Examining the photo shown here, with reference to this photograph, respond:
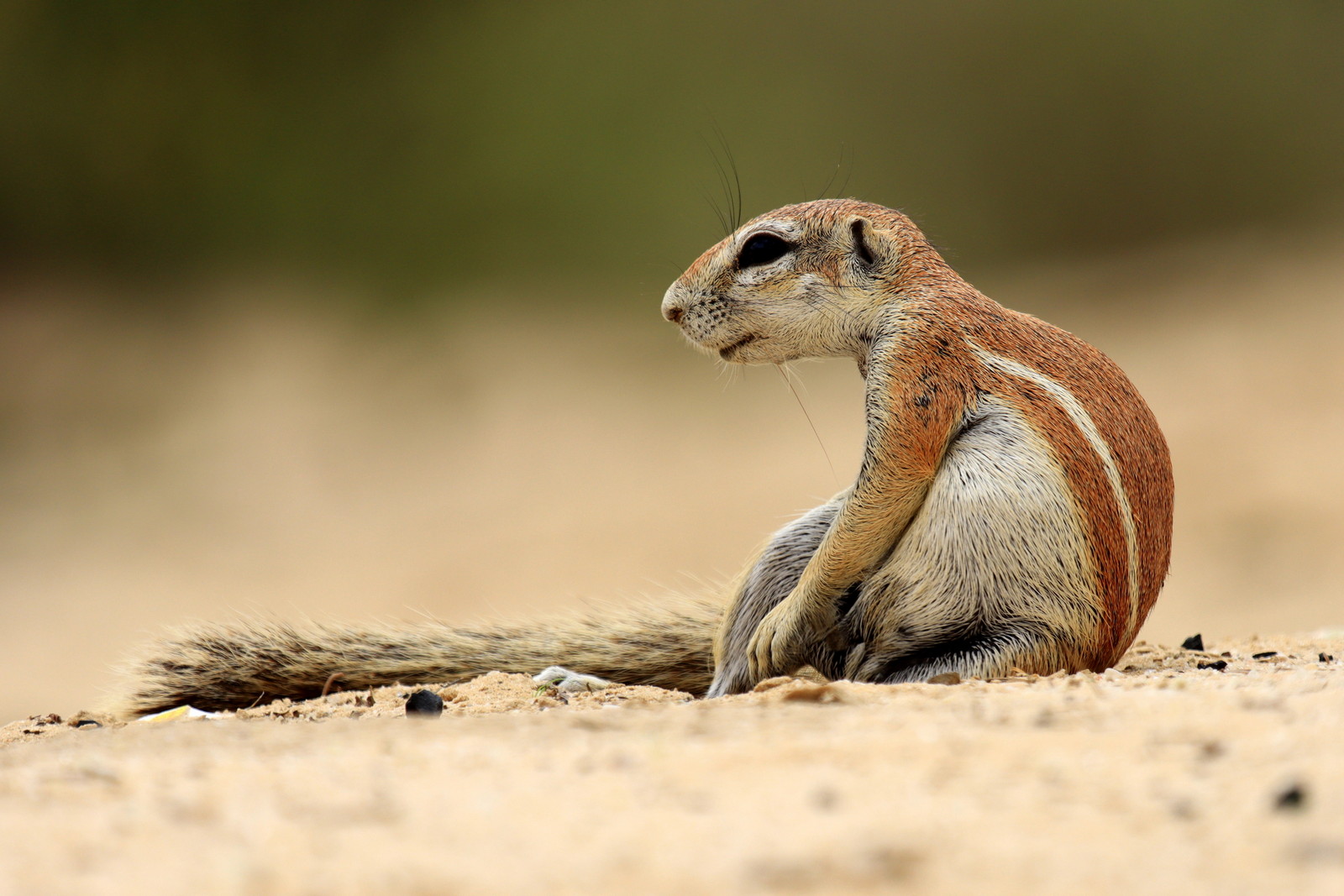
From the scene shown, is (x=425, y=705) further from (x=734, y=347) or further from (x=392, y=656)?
(x=734, y=347)

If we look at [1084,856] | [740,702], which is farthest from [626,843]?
[740,702]

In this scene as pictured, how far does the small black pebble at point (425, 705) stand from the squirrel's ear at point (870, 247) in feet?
4.83

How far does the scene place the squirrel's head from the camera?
2980 mm

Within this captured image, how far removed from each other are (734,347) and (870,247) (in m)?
0.45

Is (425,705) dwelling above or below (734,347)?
below

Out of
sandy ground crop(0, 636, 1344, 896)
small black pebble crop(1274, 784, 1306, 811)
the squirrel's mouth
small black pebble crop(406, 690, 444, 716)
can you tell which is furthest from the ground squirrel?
small black pebble crop(1274, 784, 1306, 811)

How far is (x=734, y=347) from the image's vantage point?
3.21 meters

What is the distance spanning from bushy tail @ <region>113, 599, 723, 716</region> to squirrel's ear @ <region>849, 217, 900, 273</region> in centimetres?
120

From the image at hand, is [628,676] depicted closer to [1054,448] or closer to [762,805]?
[1054,448]

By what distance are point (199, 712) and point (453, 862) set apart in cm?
247

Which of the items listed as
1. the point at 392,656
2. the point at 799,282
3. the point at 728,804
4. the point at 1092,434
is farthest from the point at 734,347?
the point at 728,804

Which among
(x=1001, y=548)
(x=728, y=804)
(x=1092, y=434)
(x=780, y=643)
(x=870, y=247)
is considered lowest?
(x=728, y=804)

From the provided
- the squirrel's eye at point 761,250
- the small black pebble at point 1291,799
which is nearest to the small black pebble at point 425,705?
the squirrel's eye at point 761,250

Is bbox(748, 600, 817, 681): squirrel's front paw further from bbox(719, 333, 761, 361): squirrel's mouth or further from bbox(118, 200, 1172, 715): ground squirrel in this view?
bbox(719, 333, 761, 361): squirrel's mouth
